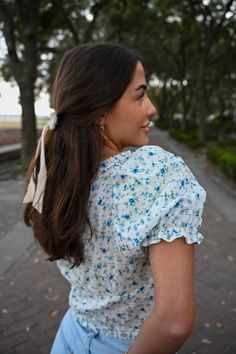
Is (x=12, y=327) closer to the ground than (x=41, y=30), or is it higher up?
closer to the ground

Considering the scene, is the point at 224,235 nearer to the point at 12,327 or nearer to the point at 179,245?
the point at 12,327

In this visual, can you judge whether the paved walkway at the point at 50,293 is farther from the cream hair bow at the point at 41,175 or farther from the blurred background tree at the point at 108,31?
the blurred background tree at the point at 108,31

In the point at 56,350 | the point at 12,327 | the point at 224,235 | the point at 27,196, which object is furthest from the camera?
the point at 224,235

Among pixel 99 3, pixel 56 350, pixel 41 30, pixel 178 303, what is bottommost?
pixel 56 350

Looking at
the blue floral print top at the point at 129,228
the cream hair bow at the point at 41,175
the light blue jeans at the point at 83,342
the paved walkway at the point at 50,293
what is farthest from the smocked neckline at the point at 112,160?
the paved walkway at the point at 50,293

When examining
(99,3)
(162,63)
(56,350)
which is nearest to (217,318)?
(56,350)

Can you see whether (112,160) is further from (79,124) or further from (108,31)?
(108,31)

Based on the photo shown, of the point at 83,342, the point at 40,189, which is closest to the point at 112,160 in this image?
the point at 40,189

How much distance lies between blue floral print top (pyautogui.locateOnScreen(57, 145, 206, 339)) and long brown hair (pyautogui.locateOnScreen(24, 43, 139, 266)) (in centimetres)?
4

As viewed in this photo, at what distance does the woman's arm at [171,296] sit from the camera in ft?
2.96

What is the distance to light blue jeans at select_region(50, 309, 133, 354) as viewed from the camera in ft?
4.28

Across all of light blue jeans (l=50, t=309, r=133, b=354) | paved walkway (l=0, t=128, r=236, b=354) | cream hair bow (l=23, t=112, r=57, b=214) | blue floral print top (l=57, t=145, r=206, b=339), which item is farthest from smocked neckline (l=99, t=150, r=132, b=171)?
paved walkway (l=0, t=128, r=236, b=354)

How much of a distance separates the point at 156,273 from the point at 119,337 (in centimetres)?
52

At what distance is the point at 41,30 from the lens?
14500 millimetres
